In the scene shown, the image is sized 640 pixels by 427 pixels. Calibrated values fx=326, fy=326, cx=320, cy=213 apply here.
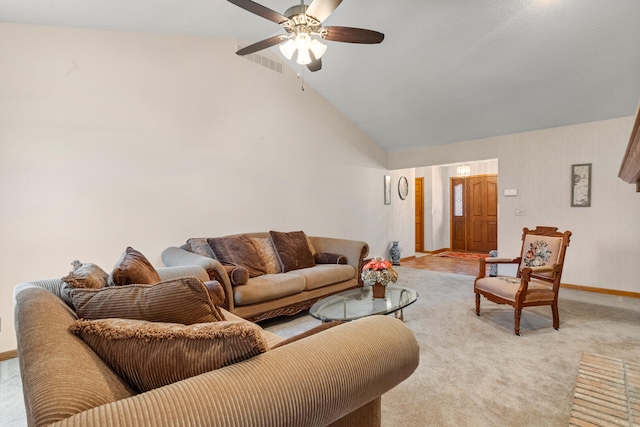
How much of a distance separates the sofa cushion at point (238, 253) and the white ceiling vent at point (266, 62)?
93.1 inches

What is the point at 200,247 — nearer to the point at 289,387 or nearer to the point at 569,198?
the point at 289,387

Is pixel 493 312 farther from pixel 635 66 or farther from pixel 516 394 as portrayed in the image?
pixel 635 66

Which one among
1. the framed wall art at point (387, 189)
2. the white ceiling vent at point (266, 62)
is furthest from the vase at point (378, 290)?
the framed wall art at point (387, 189)

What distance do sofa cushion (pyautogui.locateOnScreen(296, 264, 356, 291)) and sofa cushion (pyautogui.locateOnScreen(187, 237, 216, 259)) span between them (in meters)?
1.00

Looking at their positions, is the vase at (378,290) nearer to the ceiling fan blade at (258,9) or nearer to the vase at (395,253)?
the ceiling fan blade at (258,9)

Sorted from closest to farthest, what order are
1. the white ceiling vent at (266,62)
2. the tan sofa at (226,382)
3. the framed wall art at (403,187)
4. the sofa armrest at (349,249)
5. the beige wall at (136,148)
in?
the tan sofa at (226,382)
the beige wall at (136,148)
the sofa armrest at (349,249)
the white ceiling vent at (266,62)
the framed wall art at (403,187)

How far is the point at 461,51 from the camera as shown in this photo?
12.0 ft

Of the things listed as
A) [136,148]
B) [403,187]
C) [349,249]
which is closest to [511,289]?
[349,249]

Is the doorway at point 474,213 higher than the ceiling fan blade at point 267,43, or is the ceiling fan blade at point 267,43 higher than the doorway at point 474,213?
the ceiling fan blade at point 267,43

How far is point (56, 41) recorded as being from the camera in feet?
9.55

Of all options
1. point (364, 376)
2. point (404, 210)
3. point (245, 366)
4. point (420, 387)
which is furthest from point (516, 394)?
point (404, 210)

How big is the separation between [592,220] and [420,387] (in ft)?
12.7

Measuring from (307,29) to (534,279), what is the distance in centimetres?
353

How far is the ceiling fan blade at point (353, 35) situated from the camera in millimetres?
2457
